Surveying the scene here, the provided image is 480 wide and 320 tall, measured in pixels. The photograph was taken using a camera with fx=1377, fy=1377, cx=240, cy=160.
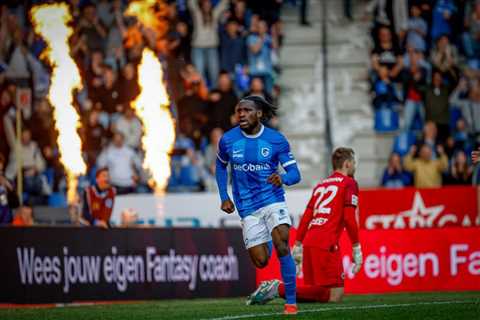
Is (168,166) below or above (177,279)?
above

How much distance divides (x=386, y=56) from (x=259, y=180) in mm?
13020

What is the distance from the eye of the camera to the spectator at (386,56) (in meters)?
25.8

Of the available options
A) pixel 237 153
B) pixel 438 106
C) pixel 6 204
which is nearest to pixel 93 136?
pixel 6 204

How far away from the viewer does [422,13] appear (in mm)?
26750

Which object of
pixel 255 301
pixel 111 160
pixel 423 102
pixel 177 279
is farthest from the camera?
pixel 423 102

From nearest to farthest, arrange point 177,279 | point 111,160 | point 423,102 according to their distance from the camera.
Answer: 1. point 177,279
2. point 111,160
3. point 423,102

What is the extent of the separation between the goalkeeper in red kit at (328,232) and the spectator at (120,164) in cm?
842

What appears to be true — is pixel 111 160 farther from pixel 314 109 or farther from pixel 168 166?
pixel 314 109

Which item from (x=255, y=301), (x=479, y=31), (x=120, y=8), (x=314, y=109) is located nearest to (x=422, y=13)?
(x=479, y=31)

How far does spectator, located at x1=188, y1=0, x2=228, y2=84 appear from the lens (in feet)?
85.9

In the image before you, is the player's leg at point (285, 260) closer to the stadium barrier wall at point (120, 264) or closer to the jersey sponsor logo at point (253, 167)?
the jersey sponsor logo at point (253, 167)

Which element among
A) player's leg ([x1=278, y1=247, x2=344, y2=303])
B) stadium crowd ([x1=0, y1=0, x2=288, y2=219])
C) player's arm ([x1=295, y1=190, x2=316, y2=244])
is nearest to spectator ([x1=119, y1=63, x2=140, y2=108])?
stadium crowd ([x1=0, y1=0, x2=288, y2=219])

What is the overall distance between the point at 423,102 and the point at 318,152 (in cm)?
216

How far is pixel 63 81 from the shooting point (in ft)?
83.5
